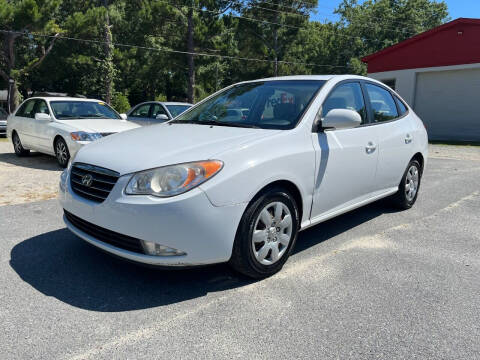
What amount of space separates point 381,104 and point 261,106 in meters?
1.64

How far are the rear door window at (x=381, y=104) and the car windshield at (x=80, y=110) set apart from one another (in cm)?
621

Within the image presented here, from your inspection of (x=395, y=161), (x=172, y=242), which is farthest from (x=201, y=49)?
(x=172, y=242)

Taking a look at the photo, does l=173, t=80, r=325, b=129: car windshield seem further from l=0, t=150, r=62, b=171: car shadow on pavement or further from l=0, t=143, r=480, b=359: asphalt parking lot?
l=0, t=150, r=62, b=171: car shadow on pavement

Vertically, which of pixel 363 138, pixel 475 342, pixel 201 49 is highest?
pixel 201 49

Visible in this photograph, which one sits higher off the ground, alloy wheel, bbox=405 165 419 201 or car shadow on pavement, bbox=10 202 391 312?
alloy wheel, bbox=405 165 419 201

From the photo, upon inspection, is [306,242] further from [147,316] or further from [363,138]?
[147,316]

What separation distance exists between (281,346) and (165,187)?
1234 mm

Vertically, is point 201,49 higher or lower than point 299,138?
higher

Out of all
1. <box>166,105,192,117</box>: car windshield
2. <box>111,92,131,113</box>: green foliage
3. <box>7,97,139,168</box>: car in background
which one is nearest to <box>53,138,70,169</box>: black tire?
<box>7,97,139,168</box>: car in background

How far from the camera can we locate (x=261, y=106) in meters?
3.88

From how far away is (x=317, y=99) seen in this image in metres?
3.67

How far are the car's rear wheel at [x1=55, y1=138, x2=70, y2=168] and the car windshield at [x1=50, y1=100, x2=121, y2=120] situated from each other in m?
0.63

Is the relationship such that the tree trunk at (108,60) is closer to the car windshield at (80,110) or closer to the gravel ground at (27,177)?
the gravel ground at (27,177)

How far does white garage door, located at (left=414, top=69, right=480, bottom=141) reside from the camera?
17625 mm
